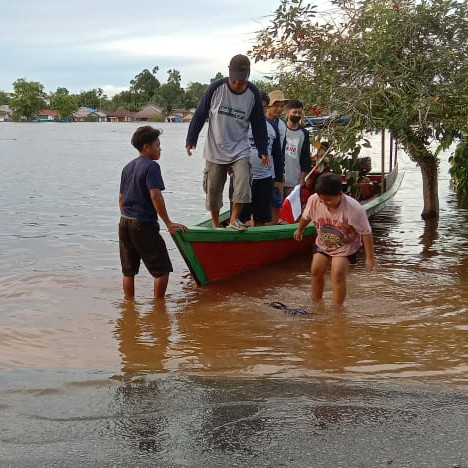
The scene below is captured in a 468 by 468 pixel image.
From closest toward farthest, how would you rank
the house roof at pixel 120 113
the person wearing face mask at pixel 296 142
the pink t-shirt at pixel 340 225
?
1. the pink t-shirt at pixel 340 225
2. the person wearing face mask at pixel 296 142
3. the house roof at pixel 120 113

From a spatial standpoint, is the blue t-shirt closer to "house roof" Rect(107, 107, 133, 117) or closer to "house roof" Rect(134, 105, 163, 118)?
"house roof" Rect(134, 105, 163, 118)

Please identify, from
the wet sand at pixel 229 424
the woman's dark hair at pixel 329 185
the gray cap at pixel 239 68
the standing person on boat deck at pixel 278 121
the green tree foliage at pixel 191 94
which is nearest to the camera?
the wet sand at pixel 229 424

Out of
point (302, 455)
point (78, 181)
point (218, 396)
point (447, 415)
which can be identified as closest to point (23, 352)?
point (218, 396)

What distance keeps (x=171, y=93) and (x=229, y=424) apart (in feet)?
508

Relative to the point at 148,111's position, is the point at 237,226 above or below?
below

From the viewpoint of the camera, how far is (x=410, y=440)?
140 inches

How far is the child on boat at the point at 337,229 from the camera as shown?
5.83 metres

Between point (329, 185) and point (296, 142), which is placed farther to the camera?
point (296, 142)

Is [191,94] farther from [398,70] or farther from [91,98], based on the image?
[398,70]

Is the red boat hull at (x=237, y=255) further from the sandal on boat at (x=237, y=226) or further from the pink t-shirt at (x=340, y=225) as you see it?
the pink t-shirt at (x=340, y=225)

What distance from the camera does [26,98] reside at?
154 meters

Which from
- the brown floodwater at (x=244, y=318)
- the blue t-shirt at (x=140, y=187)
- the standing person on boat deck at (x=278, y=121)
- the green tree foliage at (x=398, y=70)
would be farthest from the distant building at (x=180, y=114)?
the blue t-shirt at (x=140, y=187)

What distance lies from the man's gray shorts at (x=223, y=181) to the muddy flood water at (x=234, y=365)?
1.00 metres

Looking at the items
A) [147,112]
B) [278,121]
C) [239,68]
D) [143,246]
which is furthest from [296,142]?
[147,112]
